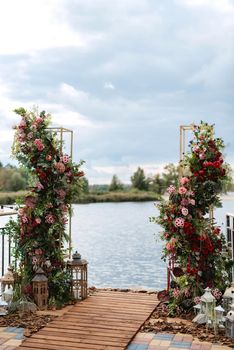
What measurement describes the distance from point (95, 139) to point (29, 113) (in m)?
3.74

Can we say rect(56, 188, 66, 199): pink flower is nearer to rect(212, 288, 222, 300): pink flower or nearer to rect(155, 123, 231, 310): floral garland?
rect(155, 123, 231, 310): floral garland

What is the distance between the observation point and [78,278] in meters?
5.28

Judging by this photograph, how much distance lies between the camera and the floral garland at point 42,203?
5.08m

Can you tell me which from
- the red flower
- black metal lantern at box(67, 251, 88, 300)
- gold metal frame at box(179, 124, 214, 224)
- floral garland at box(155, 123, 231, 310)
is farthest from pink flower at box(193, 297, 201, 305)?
black metal lantern at box(67, 251, 88, 300)

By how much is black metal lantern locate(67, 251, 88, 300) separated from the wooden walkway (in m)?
0.11

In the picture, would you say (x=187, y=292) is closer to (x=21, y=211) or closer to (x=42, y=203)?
(x=42, y=203)

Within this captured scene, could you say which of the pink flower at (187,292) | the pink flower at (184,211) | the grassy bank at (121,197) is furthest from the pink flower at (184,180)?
the grassy bank at (121,197)

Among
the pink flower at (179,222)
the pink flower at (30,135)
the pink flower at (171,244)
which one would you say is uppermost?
the pink flower at (30,135)

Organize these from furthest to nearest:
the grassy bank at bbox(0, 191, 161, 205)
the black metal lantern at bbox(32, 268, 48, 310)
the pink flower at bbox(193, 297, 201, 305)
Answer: the grassy bank at bbox(0, 191, 161, 205), the black metal lantern at bbox(32, 268, 48, 310), the pink flower at bbox(193, 297, 201, 305)

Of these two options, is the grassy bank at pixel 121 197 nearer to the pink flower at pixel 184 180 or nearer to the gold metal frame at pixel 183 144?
the gold metal frame at pixel 183 144

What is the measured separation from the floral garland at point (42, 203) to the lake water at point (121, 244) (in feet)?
1.96

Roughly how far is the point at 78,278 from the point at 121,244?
8820mm

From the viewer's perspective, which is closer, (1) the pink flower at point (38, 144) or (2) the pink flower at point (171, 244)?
(2) the pink flower at point (171, 244)

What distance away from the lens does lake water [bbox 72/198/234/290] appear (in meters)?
7.94
